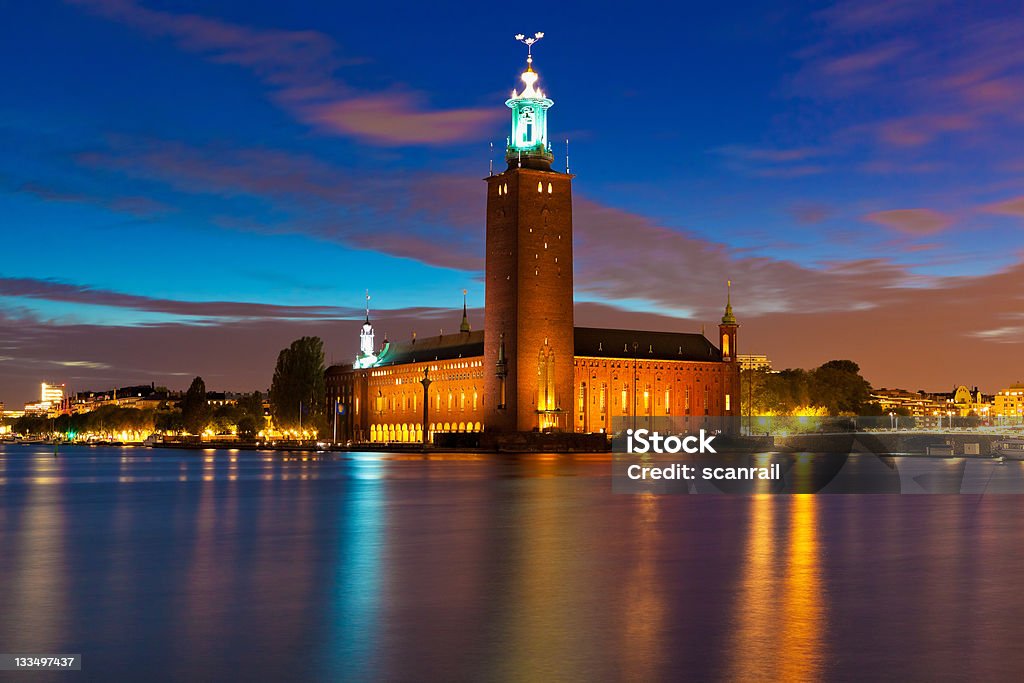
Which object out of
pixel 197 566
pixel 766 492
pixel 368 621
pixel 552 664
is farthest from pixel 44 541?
pixel 766 492

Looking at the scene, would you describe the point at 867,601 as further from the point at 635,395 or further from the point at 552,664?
the point at 635,395

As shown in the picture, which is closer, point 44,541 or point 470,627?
point 470,627

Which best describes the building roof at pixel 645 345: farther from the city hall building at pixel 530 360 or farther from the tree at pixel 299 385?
the tree at pixel 299 385

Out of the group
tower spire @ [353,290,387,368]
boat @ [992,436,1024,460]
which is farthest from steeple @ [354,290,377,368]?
boat @ [992,436,1024,460]

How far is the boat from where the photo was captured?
6522 cm

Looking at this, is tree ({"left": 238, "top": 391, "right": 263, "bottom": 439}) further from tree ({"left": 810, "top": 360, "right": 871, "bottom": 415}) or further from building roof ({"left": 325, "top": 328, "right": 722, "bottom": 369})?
tree ({"left": 810, "top": 360, "right": 871, "bottom": 415})

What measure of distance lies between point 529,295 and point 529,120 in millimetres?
14633

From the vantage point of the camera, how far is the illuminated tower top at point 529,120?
319 feet

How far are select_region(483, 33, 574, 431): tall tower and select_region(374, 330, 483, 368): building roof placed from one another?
48.5ft

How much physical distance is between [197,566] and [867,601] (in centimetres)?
689

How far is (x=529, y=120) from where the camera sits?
98562 millimetres

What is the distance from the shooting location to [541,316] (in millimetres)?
94812

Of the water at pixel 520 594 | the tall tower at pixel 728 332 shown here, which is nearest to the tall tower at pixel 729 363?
the tall tower at pixel 728 332

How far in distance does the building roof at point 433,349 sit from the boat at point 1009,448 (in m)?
46.8
